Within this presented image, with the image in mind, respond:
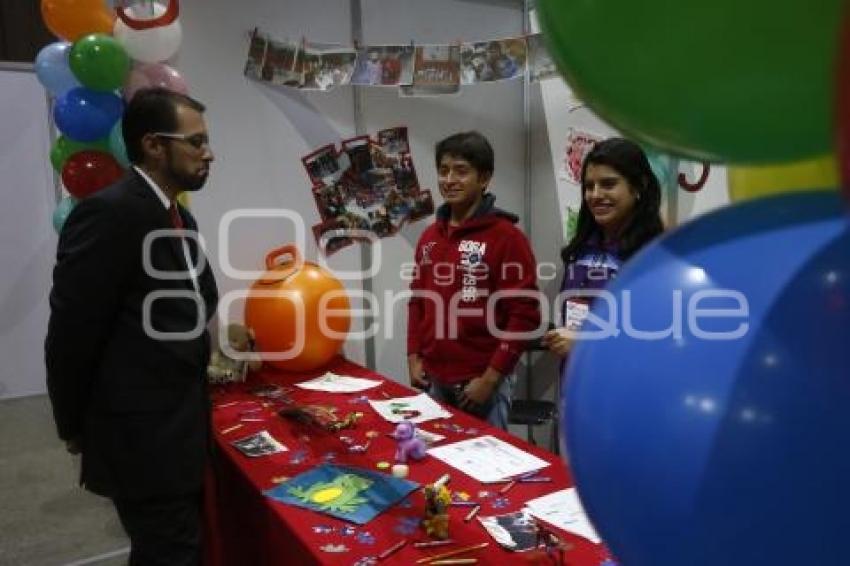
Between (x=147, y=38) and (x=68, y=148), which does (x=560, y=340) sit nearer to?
(x=147, y=38)

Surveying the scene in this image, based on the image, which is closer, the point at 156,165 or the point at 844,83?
the point at 844,83

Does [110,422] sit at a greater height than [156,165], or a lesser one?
lesser

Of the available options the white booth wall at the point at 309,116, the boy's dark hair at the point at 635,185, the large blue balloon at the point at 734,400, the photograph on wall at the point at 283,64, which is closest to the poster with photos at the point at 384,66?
the white booth wall at the point at 309,116

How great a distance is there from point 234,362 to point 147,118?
1.04 m

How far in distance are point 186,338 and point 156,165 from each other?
39 cm

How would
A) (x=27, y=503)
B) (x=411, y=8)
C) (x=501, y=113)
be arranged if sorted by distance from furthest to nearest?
(x=501, y=113), (x=411, y=8), (x=27, y=503)

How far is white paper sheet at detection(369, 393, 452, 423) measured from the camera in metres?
1.78

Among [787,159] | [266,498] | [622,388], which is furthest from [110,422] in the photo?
[787,159]

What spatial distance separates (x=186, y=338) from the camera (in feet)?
4.54

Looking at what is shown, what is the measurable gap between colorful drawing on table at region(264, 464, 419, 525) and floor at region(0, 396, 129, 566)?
135 cm

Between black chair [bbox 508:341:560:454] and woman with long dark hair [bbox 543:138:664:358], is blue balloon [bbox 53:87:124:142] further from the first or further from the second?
black chair [bbox 508:341:560:454]

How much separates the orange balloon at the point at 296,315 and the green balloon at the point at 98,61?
0.81m

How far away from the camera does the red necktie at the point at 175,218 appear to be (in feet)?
4.57

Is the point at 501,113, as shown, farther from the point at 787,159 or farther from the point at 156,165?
the point at 787,159
